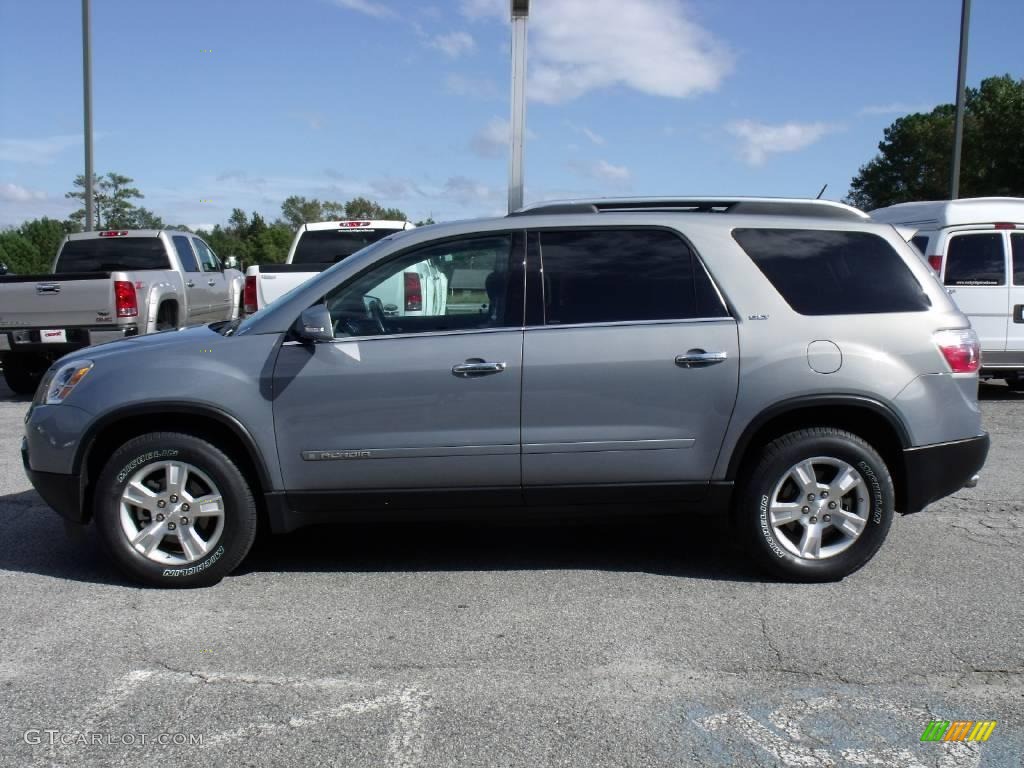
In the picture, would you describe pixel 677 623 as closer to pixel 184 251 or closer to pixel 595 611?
pixel 595 611

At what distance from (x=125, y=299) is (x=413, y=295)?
7.46 m

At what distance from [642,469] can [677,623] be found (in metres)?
0.80

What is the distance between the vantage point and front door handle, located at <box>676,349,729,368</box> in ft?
15.4

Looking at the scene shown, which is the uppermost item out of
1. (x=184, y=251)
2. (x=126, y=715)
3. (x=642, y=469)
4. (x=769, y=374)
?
(x=184, y=251)

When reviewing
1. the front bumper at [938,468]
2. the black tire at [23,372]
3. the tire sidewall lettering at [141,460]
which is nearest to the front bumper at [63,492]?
the tire sidewall lettering at [141,460]

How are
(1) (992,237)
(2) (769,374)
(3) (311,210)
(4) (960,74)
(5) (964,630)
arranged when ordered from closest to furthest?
(5) (964,630)
(2) (769,374)
(1) (992,237)
(4) (960,74)
(3) (311,210)

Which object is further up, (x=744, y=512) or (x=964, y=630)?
(x=744, y=512)

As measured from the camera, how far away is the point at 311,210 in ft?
289

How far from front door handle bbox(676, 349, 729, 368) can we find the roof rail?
866 mm

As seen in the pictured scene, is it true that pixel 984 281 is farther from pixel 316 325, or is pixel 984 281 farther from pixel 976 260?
pixel 316 325

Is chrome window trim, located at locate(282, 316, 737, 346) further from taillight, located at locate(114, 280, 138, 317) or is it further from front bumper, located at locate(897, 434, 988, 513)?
taillight, located at locate(114, 280, 138, 317)

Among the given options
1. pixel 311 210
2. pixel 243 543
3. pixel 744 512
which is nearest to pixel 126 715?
pixel 243 543

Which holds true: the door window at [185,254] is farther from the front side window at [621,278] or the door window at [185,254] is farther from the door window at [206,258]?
the front side window at [621,278]

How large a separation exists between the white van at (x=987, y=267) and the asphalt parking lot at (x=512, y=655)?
597 centimetres
